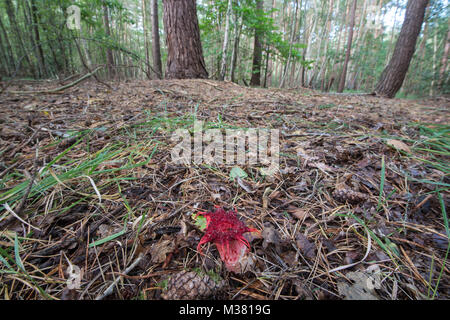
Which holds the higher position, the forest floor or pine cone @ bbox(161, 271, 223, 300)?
the forest floor

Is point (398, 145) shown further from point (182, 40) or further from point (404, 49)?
point (404, 49)

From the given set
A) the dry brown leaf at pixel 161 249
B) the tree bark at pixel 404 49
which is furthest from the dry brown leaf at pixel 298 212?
the tree bark at pixel 404 49

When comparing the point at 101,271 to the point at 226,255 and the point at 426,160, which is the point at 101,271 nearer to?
the point at 226,255

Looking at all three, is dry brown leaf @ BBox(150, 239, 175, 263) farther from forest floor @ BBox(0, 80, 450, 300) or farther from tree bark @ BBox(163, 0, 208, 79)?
tree bark @ BBox(163, 0, 208, 79)

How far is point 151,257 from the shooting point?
66 cm

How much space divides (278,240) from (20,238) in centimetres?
100

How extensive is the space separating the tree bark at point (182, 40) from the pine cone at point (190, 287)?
366 centimetres

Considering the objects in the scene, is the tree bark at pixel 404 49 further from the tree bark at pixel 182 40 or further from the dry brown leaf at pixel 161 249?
the dry brown leaf at pixel 161 249

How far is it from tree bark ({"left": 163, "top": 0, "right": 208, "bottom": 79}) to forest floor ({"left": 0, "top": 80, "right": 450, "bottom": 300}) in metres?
2.53

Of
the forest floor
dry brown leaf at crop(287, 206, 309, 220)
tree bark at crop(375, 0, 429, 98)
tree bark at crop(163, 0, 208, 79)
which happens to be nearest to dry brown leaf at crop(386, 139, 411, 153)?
the forest floor
